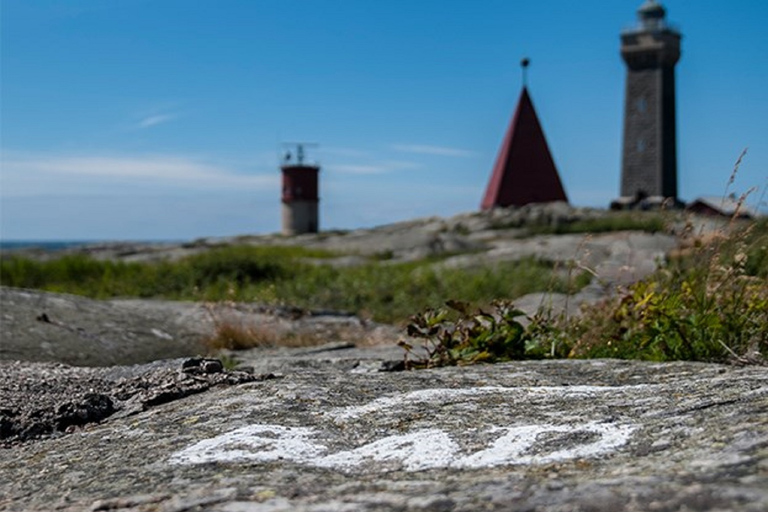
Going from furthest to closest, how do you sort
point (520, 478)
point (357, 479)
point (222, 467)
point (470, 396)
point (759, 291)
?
1. point (759, 291)
2. point (470, 396)
3. point (222, 467)
4. point (357, 479)
5. point (520, 478)

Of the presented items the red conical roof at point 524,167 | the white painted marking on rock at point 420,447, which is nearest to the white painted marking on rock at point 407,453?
the white painted marking on rock at point 420,447

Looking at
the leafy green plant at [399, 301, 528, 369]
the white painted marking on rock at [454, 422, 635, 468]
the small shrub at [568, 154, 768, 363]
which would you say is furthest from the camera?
the leafy green plant at [399, 301, 528, 369]

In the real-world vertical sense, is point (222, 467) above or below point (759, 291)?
below

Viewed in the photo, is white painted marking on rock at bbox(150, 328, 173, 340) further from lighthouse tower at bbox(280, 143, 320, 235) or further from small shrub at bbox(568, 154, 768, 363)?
lighthouse tower at bbox(280, 143, 320, 235)

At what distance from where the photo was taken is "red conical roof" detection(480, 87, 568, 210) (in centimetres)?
3584

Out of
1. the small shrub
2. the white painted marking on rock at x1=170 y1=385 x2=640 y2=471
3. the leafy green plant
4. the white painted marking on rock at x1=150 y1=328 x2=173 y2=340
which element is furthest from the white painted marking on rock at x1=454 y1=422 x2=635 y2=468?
the white painted marking on rock at x1=150 y1=328 x2=173 y2=340

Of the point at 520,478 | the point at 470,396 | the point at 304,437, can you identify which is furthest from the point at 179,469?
the point at 470,396


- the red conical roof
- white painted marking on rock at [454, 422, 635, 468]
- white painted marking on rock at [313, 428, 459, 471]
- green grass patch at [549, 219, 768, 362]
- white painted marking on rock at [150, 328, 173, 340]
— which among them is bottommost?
white painted marking on rock at [150, 328, 173, 340]

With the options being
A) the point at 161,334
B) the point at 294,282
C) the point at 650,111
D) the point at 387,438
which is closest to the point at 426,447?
the point at 387,438

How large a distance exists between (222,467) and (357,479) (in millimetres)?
360

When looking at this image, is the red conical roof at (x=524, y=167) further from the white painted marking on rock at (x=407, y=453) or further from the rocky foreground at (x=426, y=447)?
the white painted marking on rock at (x=407, y=453)

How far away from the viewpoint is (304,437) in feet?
8.18

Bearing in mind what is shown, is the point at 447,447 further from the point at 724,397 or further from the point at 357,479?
the point at 724,397

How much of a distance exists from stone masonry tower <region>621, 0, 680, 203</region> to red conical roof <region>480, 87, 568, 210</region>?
781 cm
